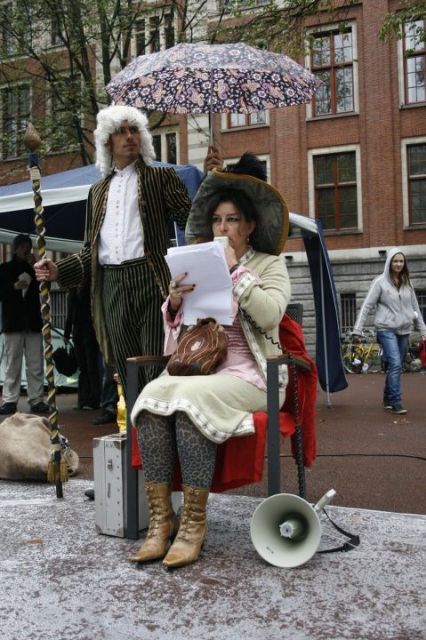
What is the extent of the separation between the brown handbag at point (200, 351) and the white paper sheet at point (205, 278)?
49 millimetres

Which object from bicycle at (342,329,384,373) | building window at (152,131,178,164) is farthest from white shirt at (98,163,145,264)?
building window at (152,131,178,164)

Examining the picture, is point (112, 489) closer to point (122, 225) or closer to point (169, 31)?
point (122, 225)

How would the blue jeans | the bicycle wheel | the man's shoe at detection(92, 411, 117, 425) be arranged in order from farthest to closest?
the bicycle wheel < the blue jeans < the man's shoe at detection(92, 411, 117, 425)

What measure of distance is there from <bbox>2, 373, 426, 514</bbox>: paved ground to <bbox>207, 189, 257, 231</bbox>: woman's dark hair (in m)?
1.75

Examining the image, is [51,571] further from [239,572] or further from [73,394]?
[73,394]

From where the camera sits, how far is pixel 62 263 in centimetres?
374

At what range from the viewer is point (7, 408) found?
890 centimetres

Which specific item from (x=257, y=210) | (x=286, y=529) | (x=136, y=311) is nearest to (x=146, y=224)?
(x=136, y=311)

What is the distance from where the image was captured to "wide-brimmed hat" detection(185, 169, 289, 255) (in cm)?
340

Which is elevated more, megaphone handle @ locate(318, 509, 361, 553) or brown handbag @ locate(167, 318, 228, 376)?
brown handbag @ locate(167, 318, 228, 376)

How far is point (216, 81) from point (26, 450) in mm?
2684

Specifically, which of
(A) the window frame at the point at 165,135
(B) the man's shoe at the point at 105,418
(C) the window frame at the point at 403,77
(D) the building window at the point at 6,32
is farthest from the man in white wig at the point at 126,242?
(A) the window frame at the point at 165,135

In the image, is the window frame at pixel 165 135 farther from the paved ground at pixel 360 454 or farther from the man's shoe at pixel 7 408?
the man's shoe at pixel 7 408

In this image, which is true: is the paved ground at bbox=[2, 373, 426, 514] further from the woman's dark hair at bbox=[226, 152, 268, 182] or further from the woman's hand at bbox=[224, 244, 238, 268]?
the woman's dark hair at bbox=[226, 152, 268, 182]
